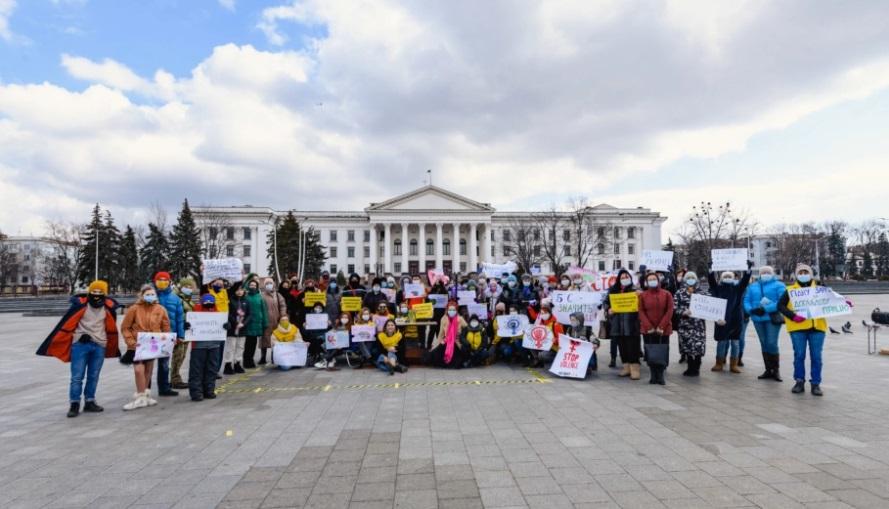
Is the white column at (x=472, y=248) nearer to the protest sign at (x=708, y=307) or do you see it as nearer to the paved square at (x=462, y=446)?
the protest sign at (x=708, y=307)

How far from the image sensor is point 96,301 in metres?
7.72

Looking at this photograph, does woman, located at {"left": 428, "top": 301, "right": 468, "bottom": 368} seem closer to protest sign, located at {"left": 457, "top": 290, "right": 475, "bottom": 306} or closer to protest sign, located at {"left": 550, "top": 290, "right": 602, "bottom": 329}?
protest sign, located at {"left": 457, "top": 290, "right": 475, "bottom": 306}

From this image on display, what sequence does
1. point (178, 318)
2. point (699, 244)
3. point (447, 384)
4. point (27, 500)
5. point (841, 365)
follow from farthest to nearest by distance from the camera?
point (699, 244), point (841, 365), point (447, 384), point (178, 318), point (27, 500)

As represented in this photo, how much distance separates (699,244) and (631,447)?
5379cm

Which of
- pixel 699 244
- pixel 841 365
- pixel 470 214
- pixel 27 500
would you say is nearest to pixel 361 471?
pixel 27 500

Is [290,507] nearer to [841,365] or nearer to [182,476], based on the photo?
[182,476]

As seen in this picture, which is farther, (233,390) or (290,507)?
(233,390)

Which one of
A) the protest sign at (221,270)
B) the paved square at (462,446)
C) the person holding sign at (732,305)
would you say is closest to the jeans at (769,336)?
the person holding sign at (732,305)

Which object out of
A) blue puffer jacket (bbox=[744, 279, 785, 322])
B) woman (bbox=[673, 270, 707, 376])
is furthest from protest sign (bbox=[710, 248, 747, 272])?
woman (bbox=[673, 270, 707, 376])

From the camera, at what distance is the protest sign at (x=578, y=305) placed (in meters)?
10.7

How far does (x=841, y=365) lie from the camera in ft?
35.3

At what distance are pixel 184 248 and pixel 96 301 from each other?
53.7 meters

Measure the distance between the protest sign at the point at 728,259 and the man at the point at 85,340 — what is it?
36.5 ft

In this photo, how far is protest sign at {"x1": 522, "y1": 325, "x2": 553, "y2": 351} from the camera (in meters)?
10.8
